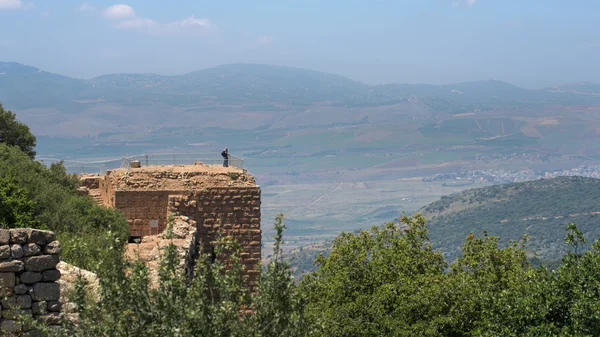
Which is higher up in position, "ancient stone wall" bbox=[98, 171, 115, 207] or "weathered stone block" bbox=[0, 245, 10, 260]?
"weathered stone block" bbox=[0, 245, 10, 260]

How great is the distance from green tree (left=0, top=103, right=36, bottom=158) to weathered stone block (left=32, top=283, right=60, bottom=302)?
23578 millimetres

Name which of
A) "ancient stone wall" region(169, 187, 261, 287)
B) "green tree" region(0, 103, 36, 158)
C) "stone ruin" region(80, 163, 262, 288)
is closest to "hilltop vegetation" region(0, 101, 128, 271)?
"stone ruin" region(80, 163, 262, 288)

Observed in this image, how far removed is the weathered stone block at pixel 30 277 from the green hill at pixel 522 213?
291 feet

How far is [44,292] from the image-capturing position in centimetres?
845

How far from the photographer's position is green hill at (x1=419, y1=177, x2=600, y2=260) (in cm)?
10675

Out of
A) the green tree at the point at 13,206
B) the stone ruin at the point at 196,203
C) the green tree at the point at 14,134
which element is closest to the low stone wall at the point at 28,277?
the green tree at the point at 13,206

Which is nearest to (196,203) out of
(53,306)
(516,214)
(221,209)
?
(221,209)

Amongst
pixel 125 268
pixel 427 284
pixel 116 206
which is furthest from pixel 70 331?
pixel 116 206

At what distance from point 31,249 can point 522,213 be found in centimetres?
12328

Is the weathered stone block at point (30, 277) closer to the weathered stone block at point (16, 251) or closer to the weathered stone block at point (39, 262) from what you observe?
the weathered stone block at point (39, 262)

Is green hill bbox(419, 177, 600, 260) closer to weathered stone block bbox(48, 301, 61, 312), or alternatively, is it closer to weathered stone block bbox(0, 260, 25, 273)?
weathered stone block bbox(48, 301, 61, 312)

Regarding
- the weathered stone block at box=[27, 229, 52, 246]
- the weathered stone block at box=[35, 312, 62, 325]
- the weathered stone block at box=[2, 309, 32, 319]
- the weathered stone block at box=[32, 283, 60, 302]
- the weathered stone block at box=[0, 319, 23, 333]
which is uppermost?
the weathered stone block at box=[27, 229, 52, 246]

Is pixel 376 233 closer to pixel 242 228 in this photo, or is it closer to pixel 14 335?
pixel 242 228

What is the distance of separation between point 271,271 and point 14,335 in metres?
2.81
